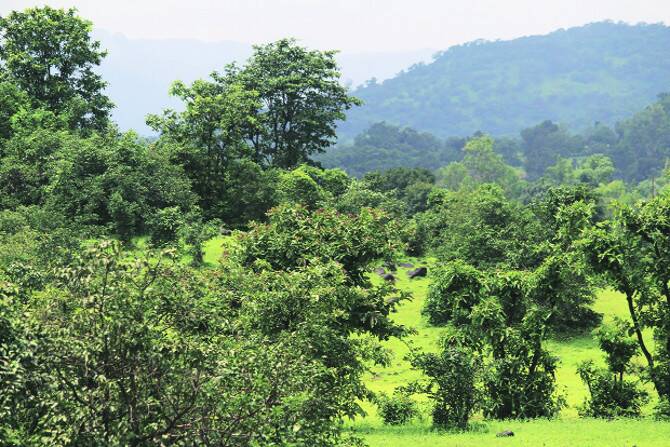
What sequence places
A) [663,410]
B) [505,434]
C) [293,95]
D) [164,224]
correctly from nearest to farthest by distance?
[505,434], [663,410], [164,224], [293,95]

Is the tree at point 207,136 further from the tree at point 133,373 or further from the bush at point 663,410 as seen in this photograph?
the tree at point 133,373

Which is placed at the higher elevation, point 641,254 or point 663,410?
point 641,254

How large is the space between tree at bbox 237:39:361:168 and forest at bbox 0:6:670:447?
28 centimetres

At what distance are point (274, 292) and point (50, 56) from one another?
50912mm

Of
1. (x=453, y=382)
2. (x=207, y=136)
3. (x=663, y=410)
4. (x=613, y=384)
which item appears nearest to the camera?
(x=453, y=382)

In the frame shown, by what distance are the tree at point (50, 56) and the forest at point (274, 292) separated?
7.8 inches

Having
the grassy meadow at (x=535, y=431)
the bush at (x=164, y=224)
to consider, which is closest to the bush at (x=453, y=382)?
the grassy meadow at (x=535, y=431)

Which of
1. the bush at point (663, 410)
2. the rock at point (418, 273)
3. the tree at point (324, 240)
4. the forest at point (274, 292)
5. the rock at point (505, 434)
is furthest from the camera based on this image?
the rock at point (418, 273)

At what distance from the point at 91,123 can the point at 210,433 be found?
56.4m

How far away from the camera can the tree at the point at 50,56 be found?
2308 inches

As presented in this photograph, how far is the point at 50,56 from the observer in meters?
60.3

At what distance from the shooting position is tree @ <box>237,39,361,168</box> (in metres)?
67.6

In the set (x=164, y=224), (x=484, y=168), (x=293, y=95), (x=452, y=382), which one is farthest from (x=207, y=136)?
(x=484, y=168)

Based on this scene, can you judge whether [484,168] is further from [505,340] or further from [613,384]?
[505,340]
